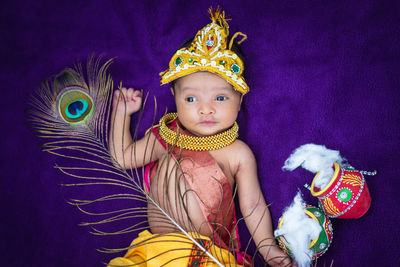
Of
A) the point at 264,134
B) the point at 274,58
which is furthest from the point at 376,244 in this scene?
the point at 274,58

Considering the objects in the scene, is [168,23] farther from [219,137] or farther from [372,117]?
[372,117]

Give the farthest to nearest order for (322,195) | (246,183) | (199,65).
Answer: (246,183), (199,65), (322,195)

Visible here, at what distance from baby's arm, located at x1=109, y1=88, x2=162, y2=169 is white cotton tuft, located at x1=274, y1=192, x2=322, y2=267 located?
23.5 inches

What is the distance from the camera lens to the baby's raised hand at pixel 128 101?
4.43 ft

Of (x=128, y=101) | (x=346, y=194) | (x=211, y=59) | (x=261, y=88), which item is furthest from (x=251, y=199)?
(x=128, y=101)

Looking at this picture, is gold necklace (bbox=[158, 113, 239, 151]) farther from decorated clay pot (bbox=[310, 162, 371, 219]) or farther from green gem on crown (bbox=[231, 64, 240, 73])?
decorated clay pot (bbox=[310, 162, 371, 219])

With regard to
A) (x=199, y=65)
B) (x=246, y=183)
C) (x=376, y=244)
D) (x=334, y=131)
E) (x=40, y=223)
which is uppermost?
(x=199, y=65)

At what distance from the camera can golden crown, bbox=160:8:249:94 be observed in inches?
44.6

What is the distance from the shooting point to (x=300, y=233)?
3.28 ft

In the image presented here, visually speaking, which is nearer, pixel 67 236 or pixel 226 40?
pixel 226 40

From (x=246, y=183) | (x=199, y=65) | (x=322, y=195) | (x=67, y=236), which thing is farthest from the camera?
(x=67, y=236)

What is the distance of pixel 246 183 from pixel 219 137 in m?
0.23

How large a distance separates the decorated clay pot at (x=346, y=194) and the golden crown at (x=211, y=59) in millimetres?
468

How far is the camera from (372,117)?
42.3 inches
